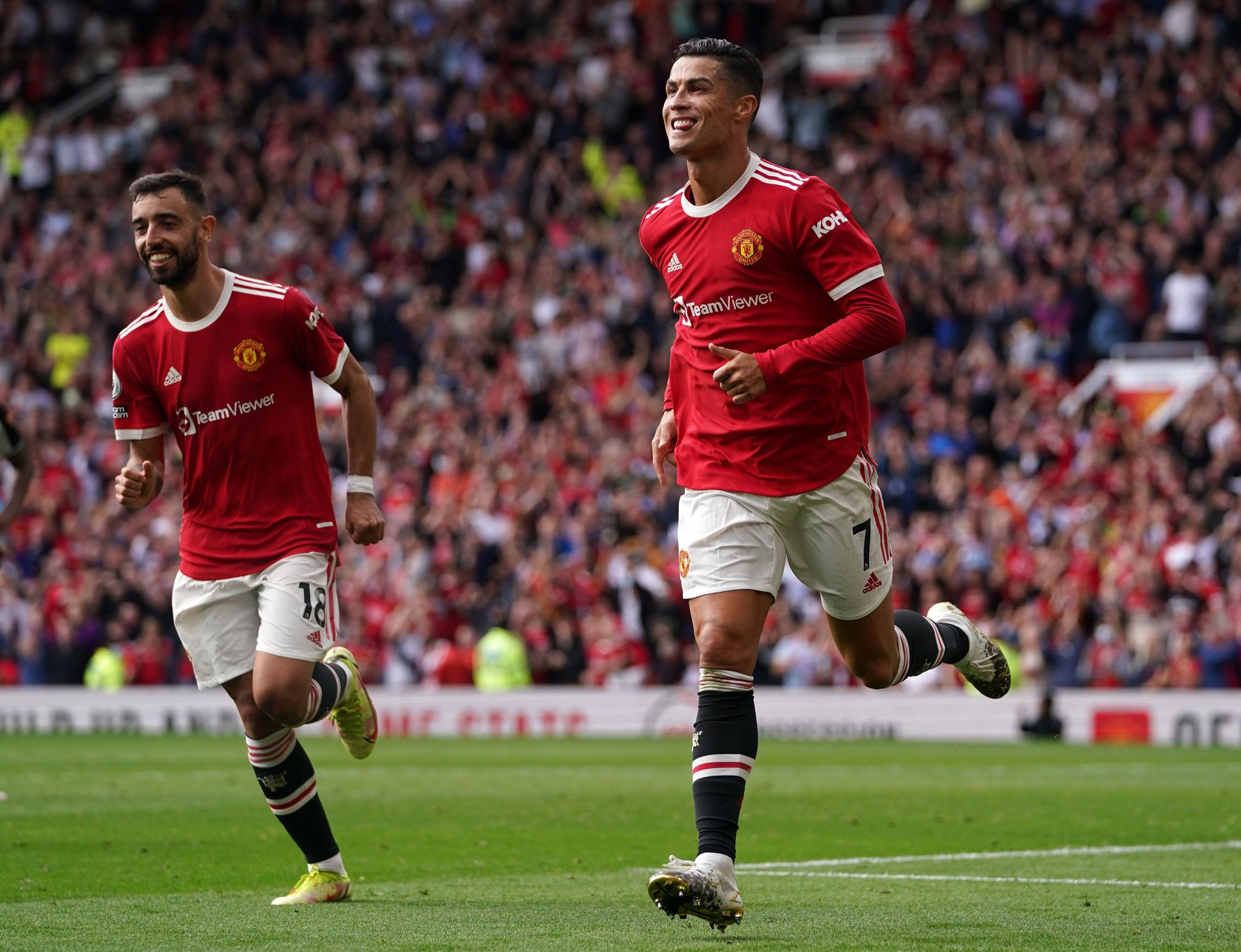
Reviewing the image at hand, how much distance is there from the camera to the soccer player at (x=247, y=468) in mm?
7695

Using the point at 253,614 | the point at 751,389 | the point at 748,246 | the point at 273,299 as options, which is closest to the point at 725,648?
the point at 751,389

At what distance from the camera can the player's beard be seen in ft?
25.2

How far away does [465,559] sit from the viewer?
25.6 meters

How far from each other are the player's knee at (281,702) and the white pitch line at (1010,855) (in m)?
2.22

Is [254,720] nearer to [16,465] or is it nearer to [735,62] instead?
[735,62]

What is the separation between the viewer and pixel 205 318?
7832 millimetres

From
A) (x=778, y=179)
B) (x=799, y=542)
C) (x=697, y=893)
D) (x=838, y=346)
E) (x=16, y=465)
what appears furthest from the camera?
(x=16, y=465)

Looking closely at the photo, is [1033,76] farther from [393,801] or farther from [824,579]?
[824,579]

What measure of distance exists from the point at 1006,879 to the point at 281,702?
3.01 meters

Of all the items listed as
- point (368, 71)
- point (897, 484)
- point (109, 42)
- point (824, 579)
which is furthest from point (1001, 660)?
point (109, 42)

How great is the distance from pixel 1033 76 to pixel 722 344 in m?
21.7

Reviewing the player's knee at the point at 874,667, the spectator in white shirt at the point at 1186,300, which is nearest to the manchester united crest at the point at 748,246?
the player's knee at the point at 874,667

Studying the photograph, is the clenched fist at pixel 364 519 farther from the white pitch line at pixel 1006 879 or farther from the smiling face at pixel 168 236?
the white pitch line at pixel 1006 879

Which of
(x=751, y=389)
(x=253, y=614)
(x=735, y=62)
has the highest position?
(x=735, y=62)
